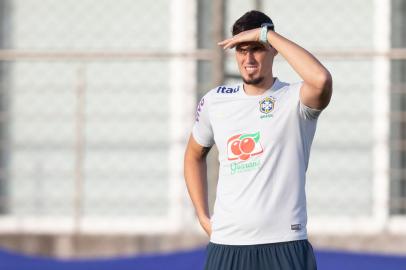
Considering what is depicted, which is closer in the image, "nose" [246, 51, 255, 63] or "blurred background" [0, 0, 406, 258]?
"nose" [246, 51, 255, 63]

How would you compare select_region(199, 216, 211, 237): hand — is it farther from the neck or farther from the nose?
the nose

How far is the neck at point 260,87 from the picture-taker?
4098 mm

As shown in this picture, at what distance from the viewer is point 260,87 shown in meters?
4.11

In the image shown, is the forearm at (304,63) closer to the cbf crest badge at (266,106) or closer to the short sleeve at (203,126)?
the cbf crest badge at (266,106)

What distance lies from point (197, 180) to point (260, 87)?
2.06 ft

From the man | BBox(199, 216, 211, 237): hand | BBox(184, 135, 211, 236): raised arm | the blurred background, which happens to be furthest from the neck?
the blurred background

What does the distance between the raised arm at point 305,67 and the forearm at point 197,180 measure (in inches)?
28.0

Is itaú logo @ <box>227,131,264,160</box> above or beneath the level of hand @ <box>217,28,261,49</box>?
beneath

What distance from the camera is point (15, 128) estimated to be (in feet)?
28.0

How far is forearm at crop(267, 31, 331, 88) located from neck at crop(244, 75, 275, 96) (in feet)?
0.58

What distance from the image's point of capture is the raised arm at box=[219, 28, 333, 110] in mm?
3850

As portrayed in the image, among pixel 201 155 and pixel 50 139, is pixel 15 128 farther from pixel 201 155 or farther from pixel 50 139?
pixel 201 155

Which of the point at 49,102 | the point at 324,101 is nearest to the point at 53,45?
the point at 49,102

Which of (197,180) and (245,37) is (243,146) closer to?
(245,37)
